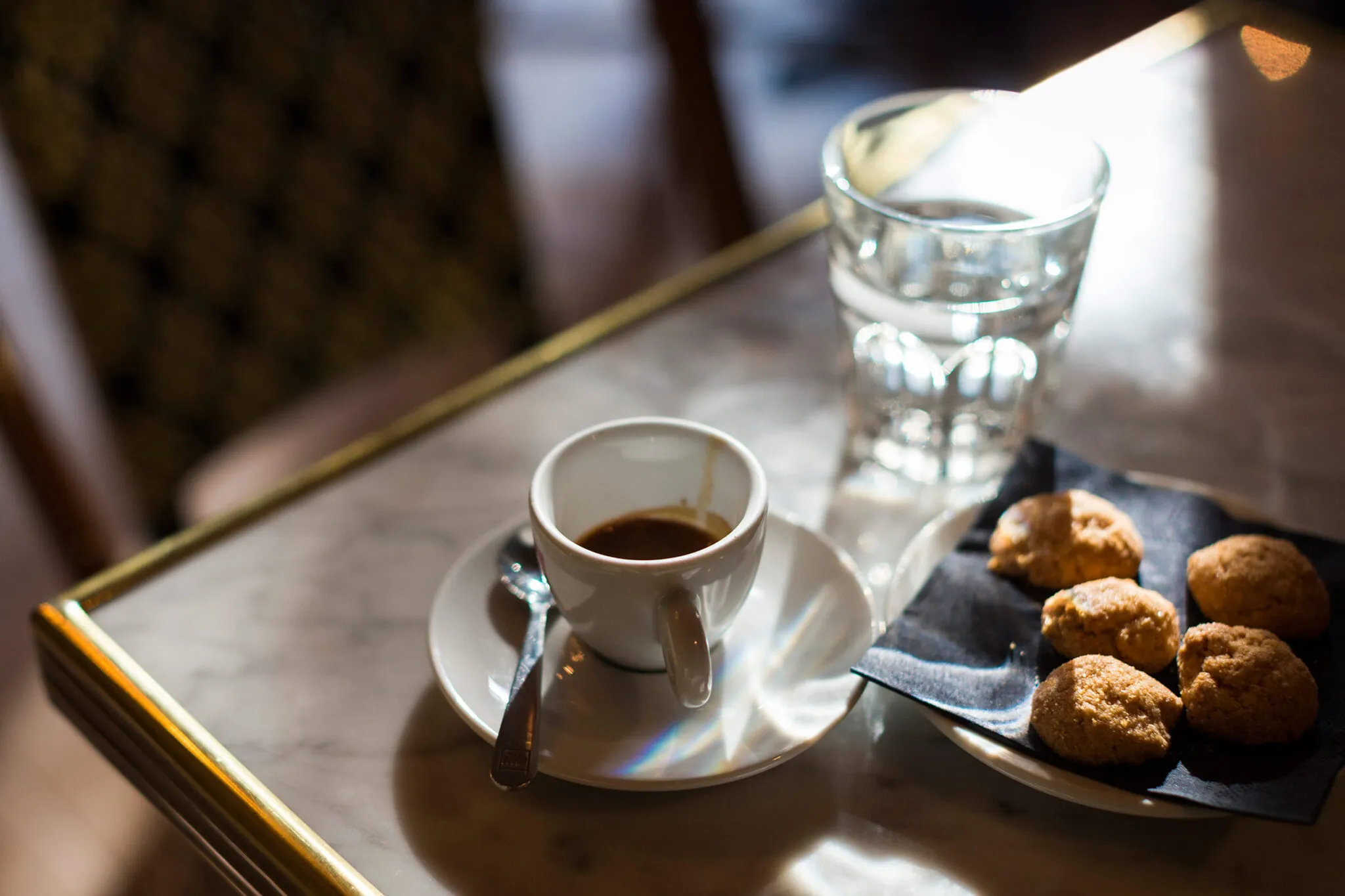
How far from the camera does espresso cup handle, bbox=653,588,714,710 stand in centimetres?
49

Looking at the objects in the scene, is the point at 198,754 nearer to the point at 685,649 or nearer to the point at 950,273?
the point at 685,649

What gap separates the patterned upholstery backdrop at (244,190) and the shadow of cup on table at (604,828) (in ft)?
2.45

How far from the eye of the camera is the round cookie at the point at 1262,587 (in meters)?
0.52

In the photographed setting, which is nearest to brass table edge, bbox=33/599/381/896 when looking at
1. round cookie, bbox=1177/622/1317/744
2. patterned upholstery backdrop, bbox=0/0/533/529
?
round cookie, bbox=1177/622/1317/744

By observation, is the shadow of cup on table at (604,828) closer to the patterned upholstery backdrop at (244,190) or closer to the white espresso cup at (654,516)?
the white espresso cup at (654,516)

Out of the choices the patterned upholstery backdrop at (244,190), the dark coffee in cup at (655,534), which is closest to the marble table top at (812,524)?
the dark coffee in cup at (655,534)

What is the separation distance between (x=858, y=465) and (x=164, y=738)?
1.40 feet

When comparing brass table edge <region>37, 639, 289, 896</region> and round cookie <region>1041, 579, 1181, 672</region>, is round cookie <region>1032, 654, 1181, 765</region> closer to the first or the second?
round cookie <region>1041, 579, 1181, 672</region>

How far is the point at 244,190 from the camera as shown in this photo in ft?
3.70

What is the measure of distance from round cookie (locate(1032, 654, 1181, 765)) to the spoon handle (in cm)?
22

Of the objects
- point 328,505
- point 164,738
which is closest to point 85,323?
point 328,505

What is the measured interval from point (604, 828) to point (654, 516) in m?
0.16

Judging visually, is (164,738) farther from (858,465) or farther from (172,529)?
(172,529)

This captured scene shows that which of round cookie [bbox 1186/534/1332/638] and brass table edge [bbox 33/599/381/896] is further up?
brass table edge [bbox 33/599/381/896]
